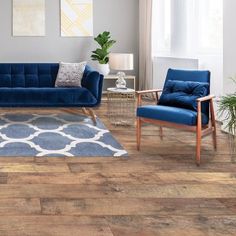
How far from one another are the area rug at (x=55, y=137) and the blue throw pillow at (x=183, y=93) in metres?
0.65

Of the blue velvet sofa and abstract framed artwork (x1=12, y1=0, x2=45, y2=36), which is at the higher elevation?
abstract framed artwork (x1=12, y1=0, x2=45, y2=36)

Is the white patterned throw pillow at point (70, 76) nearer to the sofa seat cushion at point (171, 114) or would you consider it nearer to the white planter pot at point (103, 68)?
the white planter pot at point (103, 68)

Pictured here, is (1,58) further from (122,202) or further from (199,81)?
(122,202)

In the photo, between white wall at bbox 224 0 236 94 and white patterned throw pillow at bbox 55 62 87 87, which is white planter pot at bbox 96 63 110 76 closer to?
white patterned throw pillow at bbox 55 62 87 87

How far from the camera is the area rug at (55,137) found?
3.85 metres

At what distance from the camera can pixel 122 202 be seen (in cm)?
257

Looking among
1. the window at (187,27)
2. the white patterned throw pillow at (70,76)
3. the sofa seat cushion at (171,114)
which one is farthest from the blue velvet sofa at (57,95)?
the sofa seat cushion at (171,114)

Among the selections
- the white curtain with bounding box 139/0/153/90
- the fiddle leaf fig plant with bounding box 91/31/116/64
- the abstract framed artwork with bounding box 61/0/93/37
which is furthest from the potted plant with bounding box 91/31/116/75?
the white curtain with bounding box 139/0/153/90

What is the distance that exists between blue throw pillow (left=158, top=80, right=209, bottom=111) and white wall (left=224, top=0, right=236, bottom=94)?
2.50 feet

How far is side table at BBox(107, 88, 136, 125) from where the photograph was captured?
212 inches

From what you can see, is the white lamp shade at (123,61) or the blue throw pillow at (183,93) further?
the white lamp shade at (123,61)

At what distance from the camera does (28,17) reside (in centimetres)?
768

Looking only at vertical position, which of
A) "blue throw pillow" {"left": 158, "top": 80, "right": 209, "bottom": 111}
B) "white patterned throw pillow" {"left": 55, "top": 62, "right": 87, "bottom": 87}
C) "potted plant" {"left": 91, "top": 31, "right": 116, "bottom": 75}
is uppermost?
"potted plant" {"left": 91, "top": 31, "right": 116, "bottom": 75}

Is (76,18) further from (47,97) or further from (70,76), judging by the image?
(47,97)
